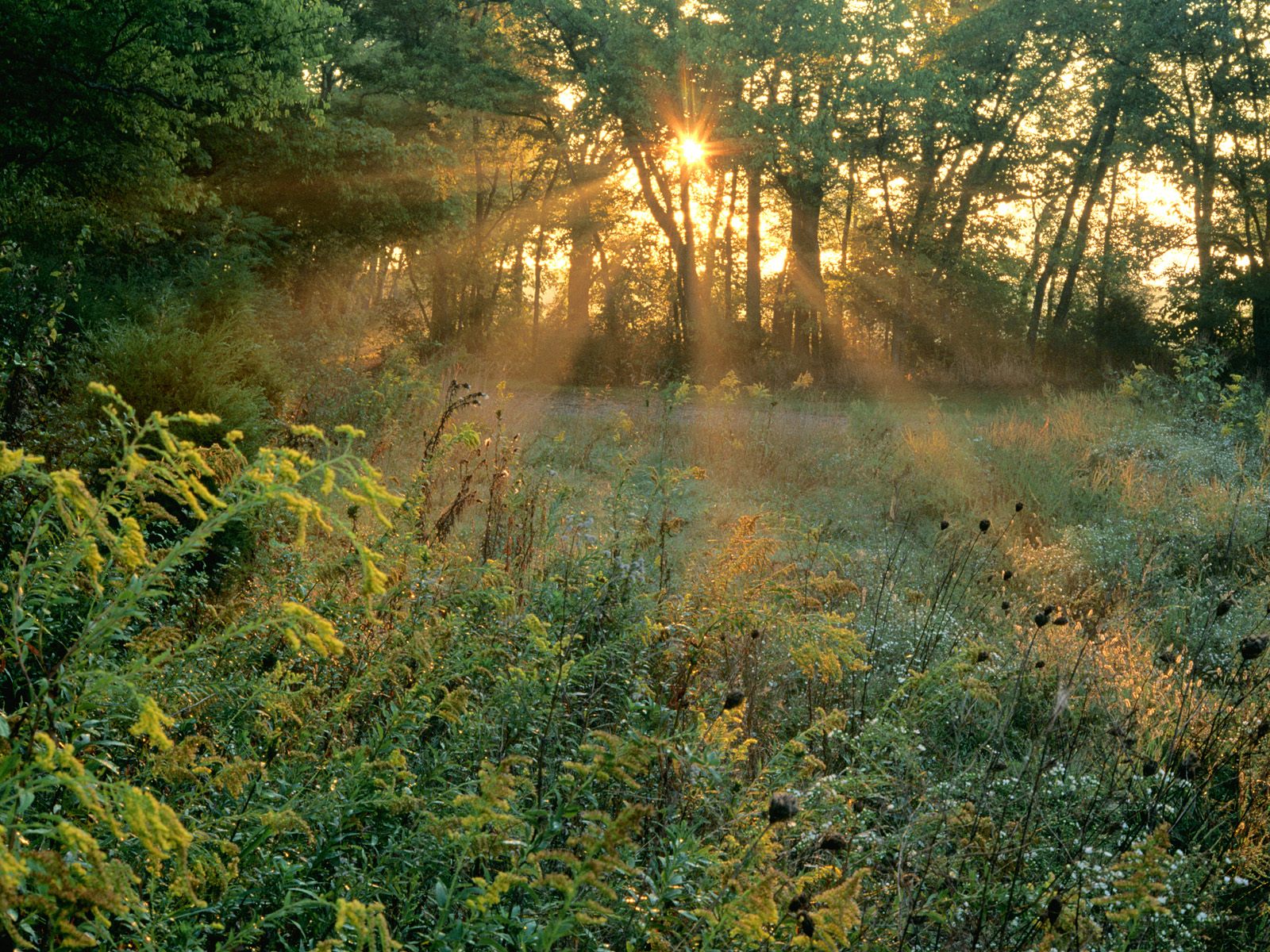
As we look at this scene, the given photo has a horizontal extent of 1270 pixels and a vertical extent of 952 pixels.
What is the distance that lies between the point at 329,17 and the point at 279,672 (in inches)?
361

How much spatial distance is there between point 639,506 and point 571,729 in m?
3.16

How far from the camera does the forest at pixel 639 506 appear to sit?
69.5 inches

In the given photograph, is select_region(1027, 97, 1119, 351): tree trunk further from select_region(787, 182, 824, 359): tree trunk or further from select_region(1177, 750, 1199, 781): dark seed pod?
select_region(1177, 750, 1199, 781): dark seed pod

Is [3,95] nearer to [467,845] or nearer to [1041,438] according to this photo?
[467,845]

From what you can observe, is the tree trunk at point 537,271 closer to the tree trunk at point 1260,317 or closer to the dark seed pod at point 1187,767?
the tree trunk at point 1260,317

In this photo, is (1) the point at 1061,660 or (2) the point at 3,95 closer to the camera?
(1) the point at 1061,660

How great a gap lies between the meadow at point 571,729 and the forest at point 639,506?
3 cm

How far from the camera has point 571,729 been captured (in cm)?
319

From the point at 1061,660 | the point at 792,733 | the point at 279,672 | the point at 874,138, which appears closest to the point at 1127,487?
the point at 1061,660

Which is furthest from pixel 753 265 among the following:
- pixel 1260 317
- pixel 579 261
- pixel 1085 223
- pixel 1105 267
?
pixel 1260 317

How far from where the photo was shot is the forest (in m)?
1.76

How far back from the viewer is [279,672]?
2305 millimetres

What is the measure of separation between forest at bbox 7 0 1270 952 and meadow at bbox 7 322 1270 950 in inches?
1.1

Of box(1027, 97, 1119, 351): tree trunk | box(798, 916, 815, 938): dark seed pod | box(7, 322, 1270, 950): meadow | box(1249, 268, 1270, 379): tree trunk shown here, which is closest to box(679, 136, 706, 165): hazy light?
box(1027, 97, 1119, 351): tree trunk
